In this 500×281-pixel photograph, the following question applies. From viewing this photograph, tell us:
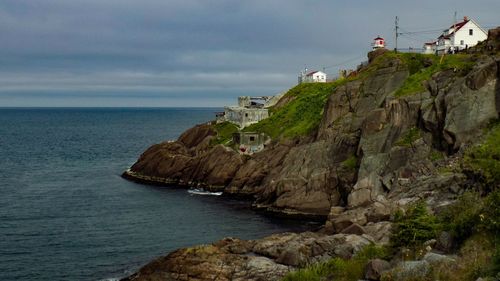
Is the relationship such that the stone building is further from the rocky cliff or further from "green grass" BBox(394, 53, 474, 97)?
"green grass" BBox(394, 53, 474, 97)

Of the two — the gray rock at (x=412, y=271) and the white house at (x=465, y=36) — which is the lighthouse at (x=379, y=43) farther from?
the gray rock at (x=412, y=271)

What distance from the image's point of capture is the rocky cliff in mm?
45500

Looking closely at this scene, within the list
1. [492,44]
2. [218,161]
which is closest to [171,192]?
[218,161]

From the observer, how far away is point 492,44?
255ft

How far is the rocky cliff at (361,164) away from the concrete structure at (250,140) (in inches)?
212

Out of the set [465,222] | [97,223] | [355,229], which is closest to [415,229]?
[465,222]

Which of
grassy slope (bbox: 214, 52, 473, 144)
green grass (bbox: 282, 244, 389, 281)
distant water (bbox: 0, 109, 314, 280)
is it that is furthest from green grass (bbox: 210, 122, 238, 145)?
green grass (bbox: 282, 244, 389, 281)

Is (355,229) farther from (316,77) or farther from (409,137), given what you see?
(316,77)

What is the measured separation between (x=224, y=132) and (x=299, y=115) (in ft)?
58.4

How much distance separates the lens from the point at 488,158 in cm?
4828

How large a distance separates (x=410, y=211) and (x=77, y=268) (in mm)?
32781

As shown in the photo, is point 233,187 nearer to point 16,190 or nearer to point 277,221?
point 277,221

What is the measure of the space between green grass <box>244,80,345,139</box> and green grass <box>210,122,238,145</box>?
390cm

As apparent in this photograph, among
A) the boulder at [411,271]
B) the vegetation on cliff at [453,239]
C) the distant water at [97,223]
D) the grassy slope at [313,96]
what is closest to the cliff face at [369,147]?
the grassy slope at [313,96]
